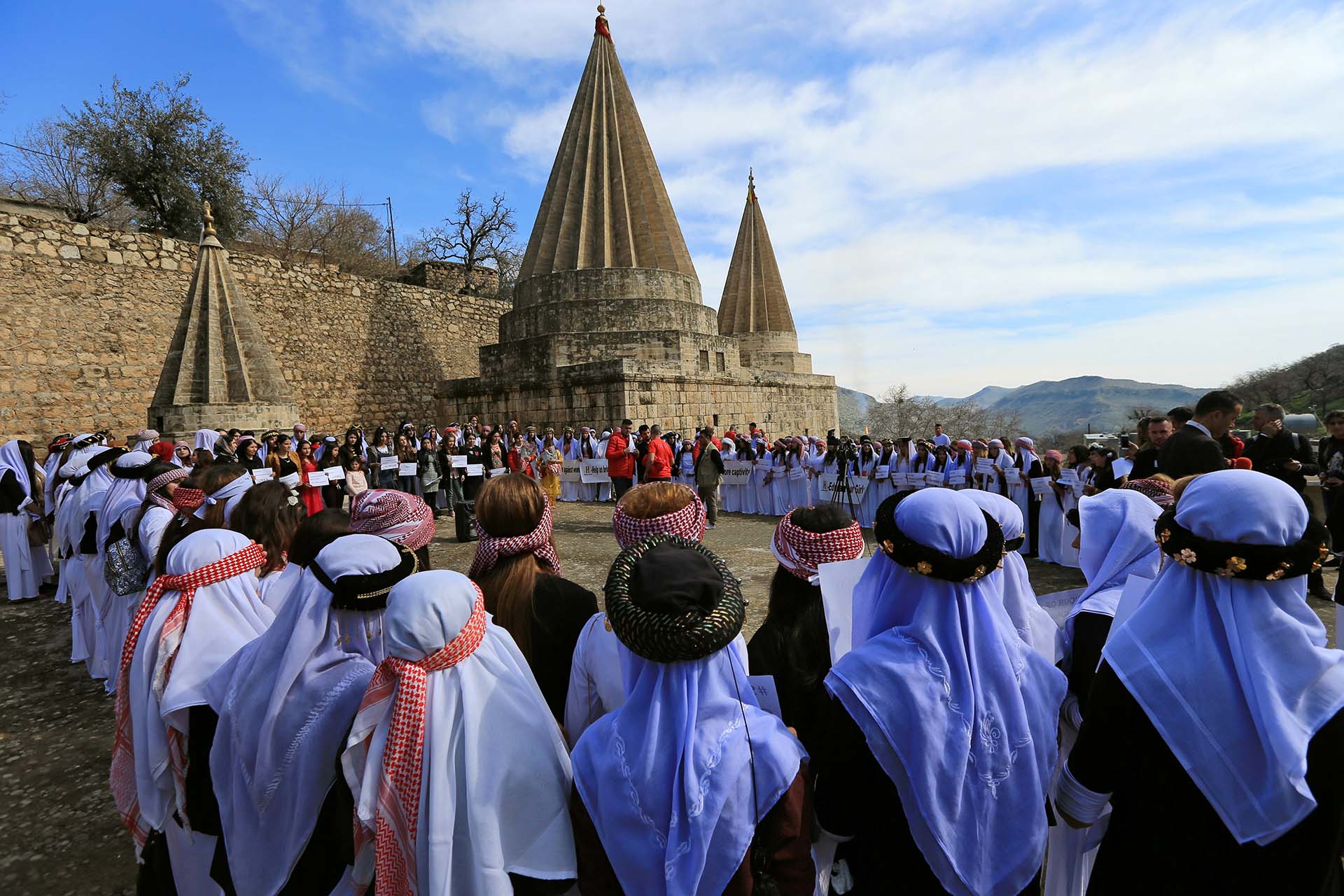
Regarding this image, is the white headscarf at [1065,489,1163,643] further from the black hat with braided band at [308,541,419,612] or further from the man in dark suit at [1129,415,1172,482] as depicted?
the man in dark suit at [1129,415,1172,482]

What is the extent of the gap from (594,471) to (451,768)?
12.3 metres

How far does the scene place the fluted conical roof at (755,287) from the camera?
82.4ft

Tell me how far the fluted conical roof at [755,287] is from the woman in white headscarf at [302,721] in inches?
942

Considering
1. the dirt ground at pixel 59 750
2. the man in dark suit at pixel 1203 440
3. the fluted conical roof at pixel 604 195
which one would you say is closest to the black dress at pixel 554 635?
the dirt ground at pixel 59 750

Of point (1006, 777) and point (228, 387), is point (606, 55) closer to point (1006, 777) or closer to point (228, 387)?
point (228, 387)

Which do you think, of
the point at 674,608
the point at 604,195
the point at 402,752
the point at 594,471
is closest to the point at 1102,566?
the point at 674,608

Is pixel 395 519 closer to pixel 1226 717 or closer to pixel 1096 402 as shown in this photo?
pixel 1226 717

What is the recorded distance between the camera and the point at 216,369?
1118 cm

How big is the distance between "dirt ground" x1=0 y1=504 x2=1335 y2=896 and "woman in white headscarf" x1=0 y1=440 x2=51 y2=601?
250 mm

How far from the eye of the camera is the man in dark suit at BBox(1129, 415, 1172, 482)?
5.47 m

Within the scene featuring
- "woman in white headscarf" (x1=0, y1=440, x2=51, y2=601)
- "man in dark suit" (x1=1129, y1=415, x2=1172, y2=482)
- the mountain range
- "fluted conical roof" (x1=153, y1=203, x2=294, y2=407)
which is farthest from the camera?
the mountain range

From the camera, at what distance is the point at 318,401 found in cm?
1786

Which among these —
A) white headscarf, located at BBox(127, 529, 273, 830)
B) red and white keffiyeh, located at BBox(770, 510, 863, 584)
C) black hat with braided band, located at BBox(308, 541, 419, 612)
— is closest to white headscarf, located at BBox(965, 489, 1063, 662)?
red and white keffiyeh, located at BBox(770, 510, 863, 584)

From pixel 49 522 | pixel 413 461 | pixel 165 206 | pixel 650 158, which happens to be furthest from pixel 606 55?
pixel 49 522
